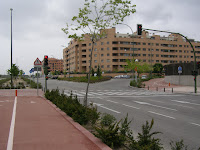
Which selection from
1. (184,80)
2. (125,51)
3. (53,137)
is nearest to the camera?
(53,137)

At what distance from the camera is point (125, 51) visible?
316 ft

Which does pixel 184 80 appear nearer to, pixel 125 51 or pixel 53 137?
pixel 53 137

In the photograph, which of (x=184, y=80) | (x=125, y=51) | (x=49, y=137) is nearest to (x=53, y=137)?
(x=49, y=137)

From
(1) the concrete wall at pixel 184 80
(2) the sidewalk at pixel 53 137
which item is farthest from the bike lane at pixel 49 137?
(1) the concrete wall at pixel 184 80

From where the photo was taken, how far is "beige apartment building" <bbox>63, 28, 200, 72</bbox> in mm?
95188

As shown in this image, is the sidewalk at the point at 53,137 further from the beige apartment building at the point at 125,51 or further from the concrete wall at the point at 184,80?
the beige apartment building at the point at 125,51

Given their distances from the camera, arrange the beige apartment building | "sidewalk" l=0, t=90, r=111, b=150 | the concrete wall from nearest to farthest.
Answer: "sidewalk" l=0, t=90, r=111, b=150 → the concrete wall → the beige apartment building

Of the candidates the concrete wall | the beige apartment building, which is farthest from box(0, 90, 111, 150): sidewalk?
the beige apartment building

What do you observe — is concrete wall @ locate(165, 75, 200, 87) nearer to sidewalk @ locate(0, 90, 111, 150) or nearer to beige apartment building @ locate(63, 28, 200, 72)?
sidewalk @ locate(0, 90, 111, 150)

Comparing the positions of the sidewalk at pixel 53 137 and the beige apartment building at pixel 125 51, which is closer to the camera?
the sidewalk at pixel 53 137

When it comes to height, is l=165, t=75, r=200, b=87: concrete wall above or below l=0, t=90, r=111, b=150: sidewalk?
above

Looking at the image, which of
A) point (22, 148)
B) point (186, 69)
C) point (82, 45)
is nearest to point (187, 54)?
point (82, 45)

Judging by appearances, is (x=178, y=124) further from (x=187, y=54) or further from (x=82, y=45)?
(x=187, y=54)

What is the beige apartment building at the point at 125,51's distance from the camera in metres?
95.2
